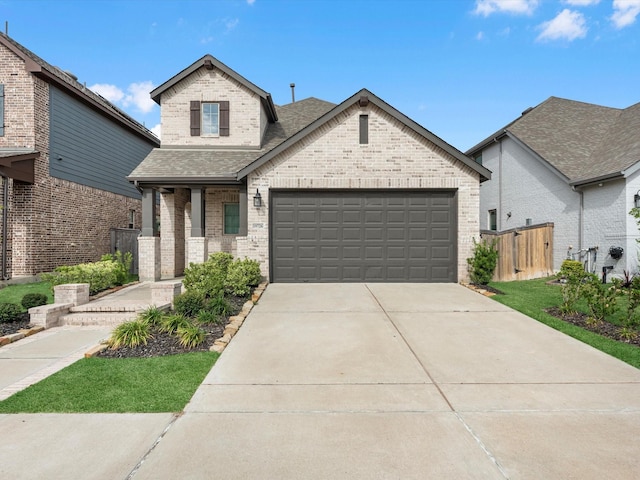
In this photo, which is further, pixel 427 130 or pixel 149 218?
pixel 149 218

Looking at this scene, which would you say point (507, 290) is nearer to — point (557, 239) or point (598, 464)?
point (557, 239)

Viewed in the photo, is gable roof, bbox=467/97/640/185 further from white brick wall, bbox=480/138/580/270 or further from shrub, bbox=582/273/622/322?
shrub, bbox=582/273/622/322

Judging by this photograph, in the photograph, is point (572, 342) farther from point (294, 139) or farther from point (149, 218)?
point (149, 218)

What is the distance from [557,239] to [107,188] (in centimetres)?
1964

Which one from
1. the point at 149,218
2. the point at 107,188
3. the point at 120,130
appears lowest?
the point at 149,218

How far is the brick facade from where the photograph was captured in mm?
12211

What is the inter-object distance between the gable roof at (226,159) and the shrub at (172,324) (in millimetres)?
5668

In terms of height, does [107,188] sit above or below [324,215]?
above

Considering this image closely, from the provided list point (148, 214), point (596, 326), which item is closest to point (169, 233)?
point (148, 214)

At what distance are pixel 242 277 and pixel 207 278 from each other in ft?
2.93

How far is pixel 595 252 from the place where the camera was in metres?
11.9

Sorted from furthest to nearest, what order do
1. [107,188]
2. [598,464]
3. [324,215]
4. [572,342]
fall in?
[107,188]
[324,215]
[572,342]
[598,464]

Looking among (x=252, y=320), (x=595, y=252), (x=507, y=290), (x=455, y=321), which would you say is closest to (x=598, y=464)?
(x=455, y=321)

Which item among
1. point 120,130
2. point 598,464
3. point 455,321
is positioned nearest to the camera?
point 598,464
